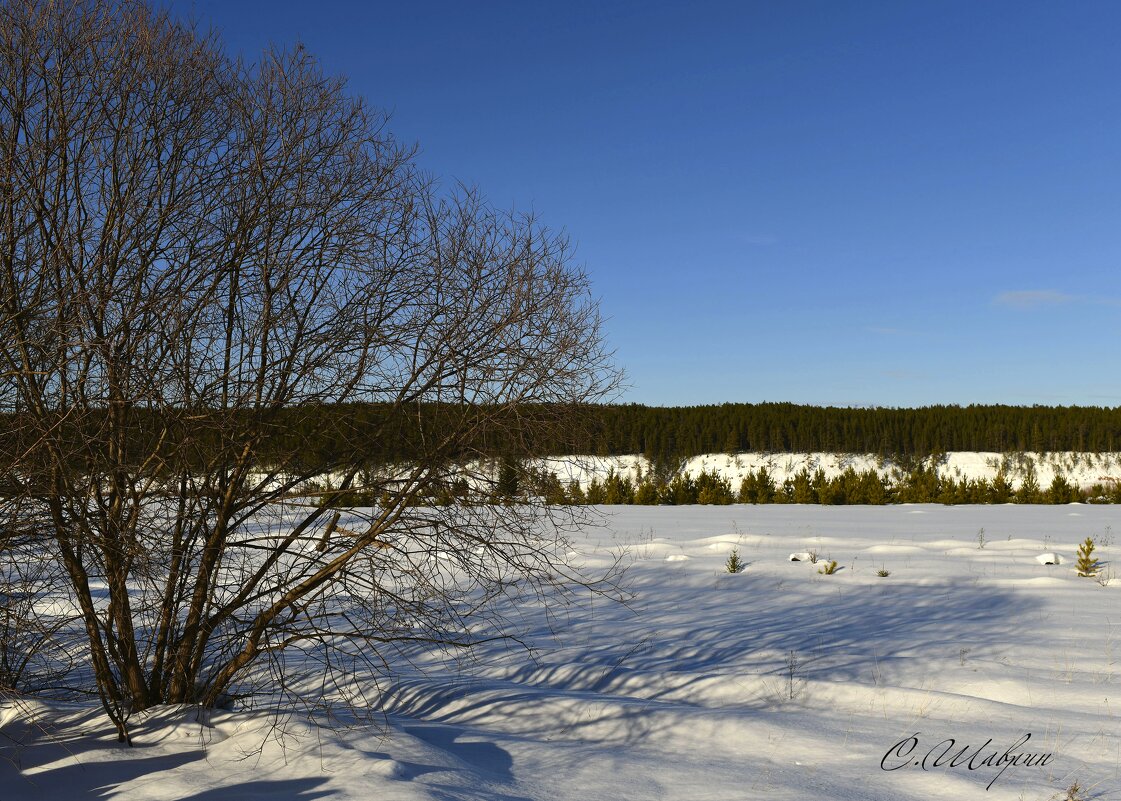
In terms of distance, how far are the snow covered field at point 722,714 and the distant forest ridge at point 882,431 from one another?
2758 cm

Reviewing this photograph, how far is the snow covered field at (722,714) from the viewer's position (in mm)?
4328

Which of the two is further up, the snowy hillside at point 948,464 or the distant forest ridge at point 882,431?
the distant forest ridge at point 882,431

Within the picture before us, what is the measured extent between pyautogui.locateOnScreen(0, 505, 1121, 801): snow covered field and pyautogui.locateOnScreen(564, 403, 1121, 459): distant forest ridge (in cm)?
2758

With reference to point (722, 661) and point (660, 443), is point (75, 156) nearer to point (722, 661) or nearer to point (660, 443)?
point (722, 661)

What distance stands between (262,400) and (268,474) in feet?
1.54

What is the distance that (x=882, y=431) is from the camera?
1571 inches

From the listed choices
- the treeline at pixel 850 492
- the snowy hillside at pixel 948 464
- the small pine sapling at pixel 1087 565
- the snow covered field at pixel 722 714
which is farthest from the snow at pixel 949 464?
the snow covered field at pixel 722 714

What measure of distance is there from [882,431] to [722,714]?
122ft

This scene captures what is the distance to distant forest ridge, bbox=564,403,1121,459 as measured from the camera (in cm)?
3862

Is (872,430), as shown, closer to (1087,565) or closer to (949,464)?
(949,464)
